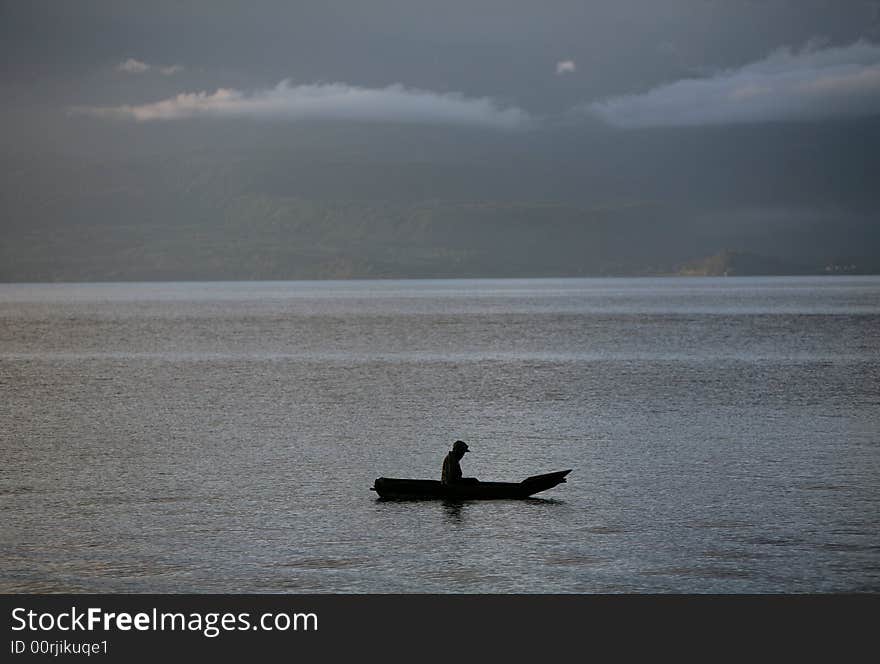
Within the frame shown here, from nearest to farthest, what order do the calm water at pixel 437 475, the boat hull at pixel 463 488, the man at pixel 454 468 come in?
the calm water at pixel 437 475 < the boat hull at pixel 463 488 < the man at pixel 454 468

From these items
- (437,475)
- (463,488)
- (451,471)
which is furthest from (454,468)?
(437,475)

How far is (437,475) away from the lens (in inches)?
1807

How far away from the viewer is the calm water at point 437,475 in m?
30.5

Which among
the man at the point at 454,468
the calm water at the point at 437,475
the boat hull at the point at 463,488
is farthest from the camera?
Answer: the man at the point at 454,468

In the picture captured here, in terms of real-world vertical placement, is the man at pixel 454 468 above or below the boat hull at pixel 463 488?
above

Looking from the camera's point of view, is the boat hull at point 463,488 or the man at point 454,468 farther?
the man at point 454,468

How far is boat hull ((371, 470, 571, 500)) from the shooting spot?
39.1m

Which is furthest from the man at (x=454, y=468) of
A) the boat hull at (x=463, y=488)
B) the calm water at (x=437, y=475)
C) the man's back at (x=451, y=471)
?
the calm water at (x=437, y=475)

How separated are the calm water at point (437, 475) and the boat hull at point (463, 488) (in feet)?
1.78

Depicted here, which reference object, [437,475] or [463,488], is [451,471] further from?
[437,475]

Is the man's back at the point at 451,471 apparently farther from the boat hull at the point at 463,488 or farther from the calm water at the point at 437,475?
the calm water at the point at 437,475

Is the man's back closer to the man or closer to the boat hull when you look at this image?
the man

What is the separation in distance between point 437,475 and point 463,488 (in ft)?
22.3
